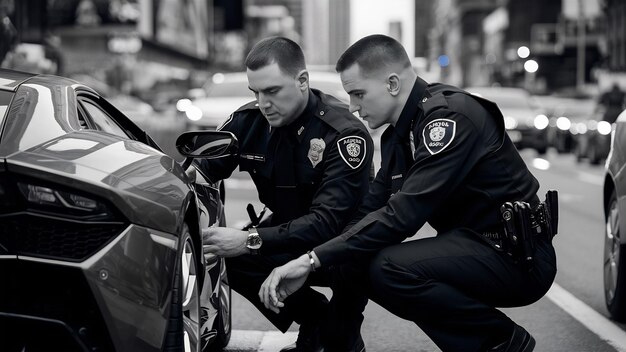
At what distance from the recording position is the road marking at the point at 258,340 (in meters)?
5.41

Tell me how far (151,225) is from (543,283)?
1800 millimetres

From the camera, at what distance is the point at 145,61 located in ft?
235

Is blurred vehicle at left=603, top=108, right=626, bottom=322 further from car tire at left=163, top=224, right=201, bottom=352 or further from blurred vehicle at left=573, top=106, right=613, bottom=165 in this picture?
blurred vehicle at left=573, top=106, right=613, bottom=165

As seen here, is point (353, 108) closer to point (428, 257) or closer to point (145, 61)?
point (428, 257)

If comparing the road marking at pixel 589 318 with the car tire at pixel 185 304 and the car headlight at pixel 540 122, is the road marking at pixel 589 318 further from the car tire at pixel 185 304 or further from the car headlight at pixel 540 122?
the car headlight at pixel 540 122

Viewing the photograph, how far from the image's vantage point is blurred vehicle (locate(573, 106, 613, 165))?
23.0 meters

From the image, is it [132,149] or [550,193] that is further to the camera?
[550,193]

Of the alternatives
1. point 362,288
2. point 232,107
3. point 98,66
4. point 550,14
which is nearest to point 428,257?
point 362,288

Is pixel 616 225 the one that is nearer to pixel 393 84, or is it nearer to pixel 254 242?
pixel 393 84

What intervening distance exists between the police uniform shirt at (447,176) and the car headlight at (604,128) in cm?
1923

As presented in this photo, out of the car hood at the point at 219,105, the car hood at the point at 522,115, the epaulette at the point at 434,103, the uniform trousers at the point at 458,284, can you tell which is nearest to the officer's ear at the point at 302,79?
the epaulette at the point at 434,103

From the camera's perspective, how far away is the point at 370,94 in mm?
4410

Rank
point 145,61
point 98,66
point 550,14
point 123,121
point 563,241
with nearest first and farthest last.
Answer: point 123,121 → point 563,241 → point 98,66 → point 145,61 → point 550,14

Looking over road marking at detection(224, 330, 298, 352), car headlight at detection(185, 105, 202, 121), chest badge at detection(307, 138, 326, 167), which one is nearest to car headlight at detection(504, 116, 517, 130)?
car headlight at detection(185, 105, 202, 121)
